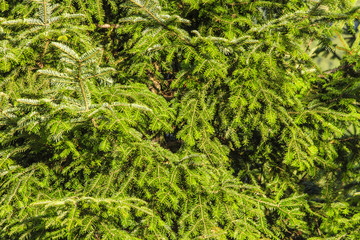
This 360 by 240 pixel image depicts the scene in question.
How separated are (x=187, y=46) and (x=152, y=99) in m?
0.71

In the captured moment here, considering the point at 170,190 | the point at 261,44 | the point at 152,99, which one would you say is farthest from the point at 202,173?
the point at 261,44

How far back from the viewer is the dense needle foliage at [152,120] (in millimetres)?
2039

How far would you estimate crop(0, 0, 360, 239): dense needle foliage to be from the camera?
204cm

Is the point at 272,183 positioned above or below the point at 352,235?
above

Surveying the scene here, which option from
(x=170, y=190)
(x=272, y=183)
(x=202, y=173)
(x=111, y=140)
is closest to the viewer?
(x=111, y=140)

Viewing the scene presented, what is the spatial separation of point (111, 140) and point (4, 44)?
60.7 inches

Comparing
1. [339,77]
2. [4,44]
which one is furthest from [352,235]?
[4,44]

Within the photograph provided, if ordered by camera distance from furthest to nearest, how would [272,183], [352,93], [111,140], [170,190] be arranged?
[272,183] → [352,93] → [170,190] → [111,140]

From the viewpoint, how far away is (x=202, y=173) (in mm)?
2586

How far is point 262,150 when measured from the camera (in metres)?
3.57

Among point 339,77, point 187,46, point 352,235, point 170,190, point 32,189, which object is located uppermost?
point 187,46

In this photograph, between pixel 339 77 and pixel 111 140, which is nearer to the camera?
pixel 111 140

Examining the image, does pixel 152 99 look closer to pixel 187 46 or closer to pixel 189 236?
pixel 187 46

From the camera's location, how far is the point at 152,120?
2434 millimetres
